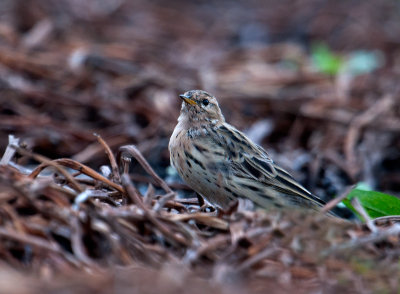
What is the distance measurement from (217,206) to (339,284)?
1.75 meters

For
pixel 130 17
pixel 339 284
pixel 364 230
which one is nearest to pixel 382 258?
pixel 364 230

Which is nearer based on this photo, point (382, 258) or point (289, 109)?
point (382, 258)

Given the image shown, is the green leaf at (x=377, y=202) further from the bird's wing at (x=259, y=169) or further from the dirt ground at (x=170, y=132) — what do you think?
the bird's wing at (x=259, y=169)

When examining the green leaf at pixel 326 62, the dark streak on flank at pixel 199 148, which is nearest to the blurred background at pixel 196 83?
the green leaf at pixel 326 62

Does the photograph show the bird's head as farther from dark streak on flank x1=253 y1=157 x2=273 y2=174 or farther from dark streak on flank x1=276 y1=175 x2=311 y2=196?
dark streak on flank x1=276 y1=175 x2=311 y2=196

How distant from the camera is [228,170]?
4.85 m

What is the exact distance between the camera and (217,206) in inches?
182

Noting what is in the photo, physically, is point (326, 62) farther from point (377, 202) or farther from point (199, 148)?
point (377, 202)

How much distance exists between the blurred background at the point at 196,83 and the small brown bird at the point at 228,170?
117cm

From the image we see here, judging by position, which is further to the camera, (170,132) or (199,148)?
(170,132)

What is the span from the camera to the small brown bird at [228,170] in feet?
15.2

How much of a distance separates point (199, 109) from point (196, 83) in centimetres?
280

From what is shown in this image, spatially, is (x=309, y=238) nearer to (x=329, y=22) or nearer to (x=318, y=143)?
(x=318, y=143)

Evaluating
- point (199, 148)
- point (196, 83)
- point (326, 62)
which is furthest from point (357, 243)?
point (326, 62)
